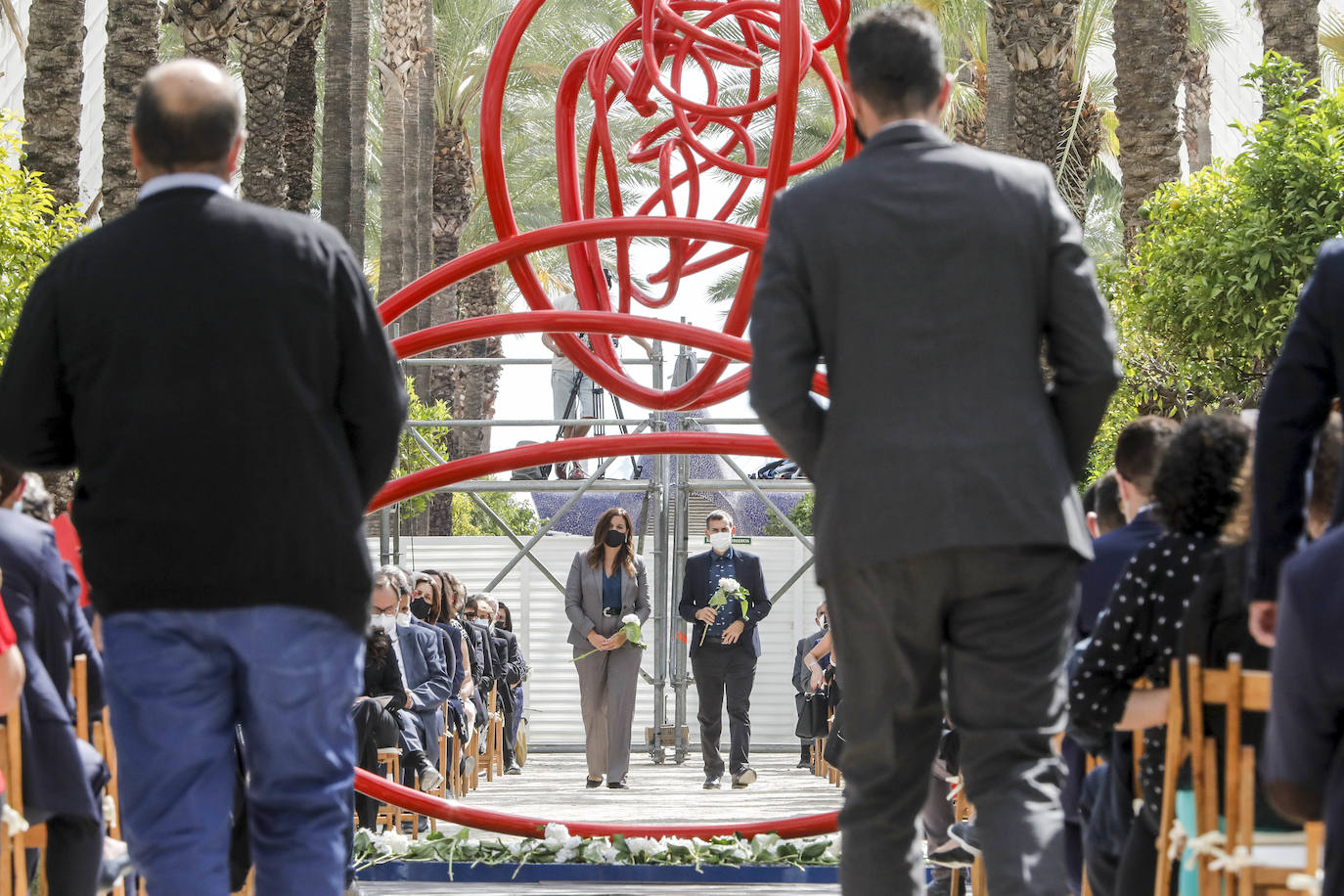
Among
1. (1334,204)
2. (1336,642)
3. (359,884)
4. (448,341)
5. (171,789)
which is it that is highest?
(1334,204)

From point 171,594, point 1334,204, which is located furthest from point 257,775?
point 1334,204

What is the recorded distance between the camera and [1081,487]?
16.6m

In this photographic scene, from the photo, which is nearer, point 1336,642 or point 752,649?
point 1336,642

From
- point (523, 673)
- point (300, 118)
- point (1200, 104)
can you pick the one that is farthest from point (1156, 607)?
point (1200, 104)

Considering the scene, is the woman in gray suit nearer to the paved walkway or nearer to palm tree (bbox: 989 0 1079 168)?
the paved walkway

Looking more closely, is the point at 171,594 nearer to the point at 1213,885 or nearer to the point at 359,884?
the point at 1213,885

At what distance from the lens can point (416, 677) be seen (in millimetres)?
10680

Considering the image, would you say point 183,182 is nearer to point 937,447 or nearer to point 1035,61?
point 937,447

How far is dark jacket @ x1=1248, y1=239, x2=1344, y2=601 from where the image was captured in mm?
3012

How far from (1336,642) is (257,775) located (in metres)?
1.80

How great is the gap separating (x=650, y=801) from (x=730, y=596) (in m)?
1.78

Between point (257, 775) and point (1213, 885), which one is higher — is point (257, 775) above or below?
above

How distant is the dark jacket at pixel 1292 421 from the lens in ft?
9.88

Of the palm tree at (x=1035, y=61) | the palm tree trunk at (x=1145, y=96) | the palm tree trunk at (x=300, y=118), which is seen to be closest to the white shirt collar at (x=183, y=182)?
the palm tree trunk at (x=1145, y=96)
